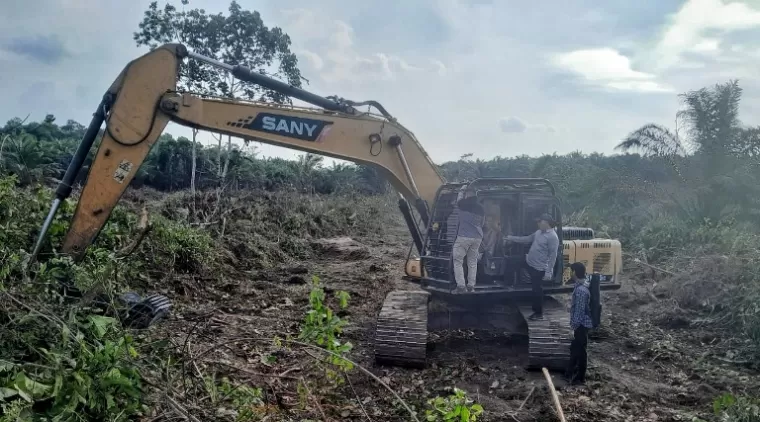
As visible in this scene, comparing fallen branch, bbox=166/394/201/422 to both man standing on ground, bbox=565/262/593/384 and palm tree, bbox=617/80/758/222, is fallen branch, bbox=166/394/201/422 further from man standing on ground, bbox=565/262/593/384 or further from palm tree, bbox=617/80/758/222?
palm tree, bbox=617/80/758/222

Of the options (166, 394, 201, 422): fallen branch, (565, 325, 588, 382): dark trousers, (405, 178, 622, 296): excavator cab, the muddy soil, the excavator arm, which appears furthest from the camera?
(405, 178, 622, 296): excavator cab

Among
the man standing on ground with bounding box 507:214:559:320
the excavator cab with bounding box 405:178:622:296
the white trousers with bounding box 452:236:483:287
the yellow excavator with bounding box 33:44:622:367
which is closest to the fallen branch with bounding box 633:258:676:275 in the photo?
the yellow excavator with bounding box 33:44:622:367

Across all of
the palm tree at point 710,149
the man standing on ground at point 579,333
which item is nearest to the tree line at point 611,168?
the palm tree at point 710,149

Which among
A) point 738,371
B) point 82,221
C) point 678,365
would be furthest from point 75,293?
point 738,371

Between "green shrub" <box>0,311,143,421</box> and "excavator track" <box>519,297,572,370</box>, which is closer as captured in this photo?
"green shrub" <box>0,311,143,421</box>

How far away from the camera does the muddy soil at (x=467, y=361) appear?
16.7 ft

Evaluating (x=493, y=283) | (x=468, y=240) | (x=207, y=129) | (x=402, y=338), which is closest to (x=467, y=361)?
(x=402, y=338)

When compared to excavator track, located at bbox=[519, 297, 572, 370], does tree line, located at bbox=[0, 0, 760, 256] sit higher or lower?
higher

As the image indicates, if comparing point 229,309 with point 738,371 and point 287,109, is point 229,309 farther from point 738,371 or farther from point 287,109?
point 738,371

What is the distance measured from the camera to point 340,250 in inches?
533

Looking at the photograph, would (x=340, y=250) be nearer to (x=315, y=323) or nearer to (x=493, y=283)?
(x=493, y=283)

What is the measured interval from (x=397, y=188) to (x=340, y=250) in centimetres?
598

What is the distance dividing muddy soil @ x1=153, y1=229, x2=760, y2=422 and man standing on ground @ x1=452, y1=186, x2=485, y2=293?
859mm

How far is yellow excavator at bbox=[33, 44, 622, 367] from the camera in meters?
5.98
